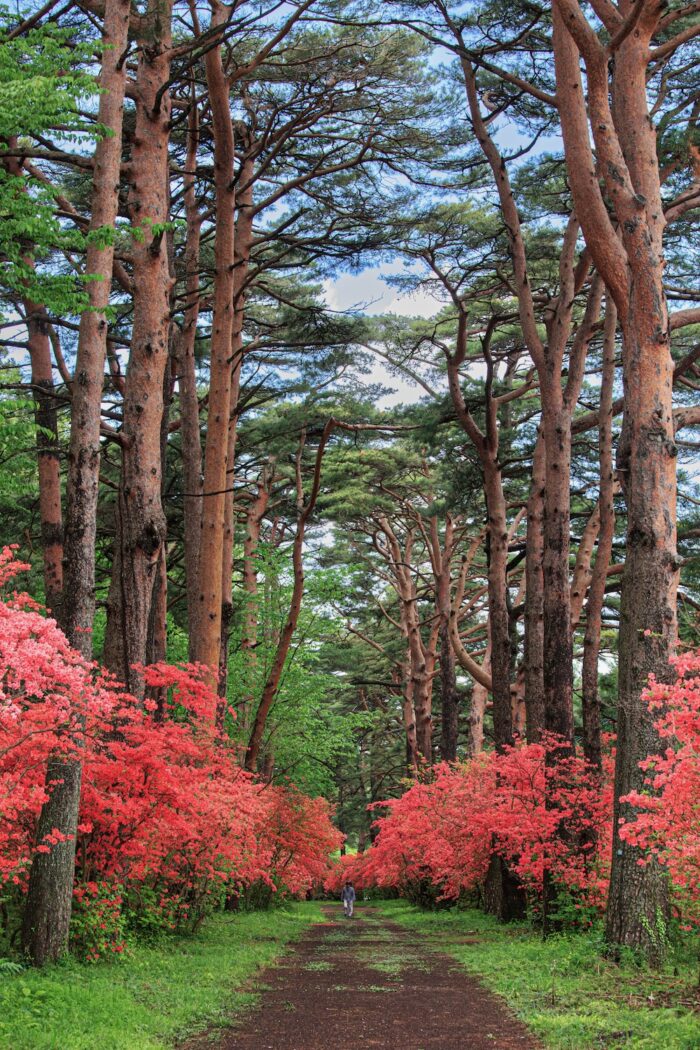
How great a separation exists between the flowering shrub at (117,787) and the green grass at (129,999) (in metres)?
0.51

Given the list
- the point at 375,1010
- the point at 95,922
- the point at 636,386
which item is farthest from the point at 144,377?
the point at 375,1010

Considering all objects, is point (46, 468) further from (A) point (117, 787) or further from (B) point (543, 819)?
(B) point (543, 819)

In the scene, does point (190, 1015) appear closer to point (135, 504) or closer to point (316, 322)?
point (135, 504)

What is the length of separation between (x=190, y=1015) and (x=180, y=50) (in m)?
10.2

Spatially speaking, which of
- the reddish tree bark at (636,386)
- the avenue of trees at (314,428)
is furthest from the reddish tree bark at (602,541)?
the reddish tree bark at (636,386)

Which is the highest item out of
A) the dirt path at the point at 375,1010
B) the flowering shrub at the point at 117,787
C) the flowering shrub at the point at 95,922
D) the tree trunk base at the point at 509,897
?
the flowering shrub at the point at 117,787

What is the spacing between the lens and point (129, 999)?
716 centimetres

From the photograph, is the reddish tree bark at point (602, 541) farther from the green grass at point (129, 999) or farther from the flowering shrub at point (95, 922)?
the flowering shrub at point (95, 922)

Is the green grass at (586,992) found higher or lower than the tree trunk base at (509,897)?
higher

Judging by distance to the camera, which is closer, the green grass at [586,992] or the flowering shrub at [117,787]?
the green grass at [586,992]

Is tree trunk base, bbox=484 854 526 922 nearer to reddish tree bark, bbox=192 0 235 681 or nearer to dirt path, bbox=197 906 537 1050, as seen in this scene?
dirt path, bbox=197 906 537 1050

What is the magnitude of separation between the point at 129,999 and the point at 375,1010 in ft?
6.52

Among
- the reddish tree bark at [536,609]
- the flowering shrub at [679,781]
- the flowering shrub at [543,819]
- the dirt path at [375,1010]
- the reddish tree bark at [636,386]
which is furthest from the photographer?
the reddish tree bark at [536,609]

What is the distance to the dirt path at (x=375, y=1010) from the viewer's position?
6586 millimetres
